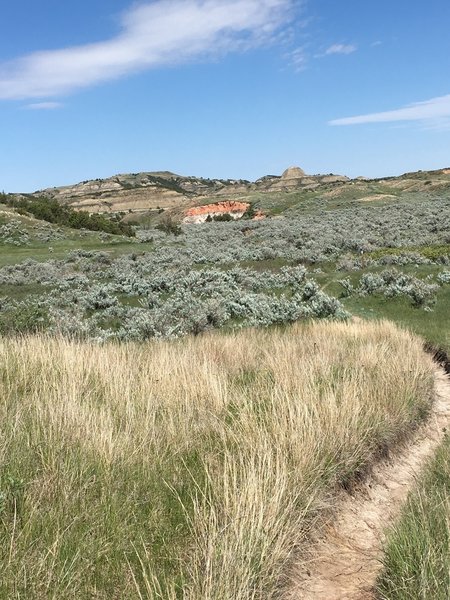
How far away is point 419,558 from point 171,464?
2389mm

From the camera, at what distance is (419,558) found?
3.94m

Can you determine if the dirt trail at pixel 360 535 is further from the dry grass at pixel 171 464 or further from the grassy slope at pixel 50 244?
the grassy slope at pixel 50 244

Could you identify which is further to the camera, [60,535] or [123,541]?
[123,541]

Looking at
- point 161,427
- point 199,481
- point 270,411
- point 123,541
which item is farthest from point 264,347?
point 123,541

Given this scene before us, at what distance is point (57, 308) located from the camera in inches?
712

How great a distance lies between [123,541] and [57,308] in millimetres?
15111

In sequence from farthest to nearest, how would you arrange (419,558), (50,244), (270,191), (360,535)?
1. (270,191)
2. (50,244)
3. (360,535)
4. (419,558)

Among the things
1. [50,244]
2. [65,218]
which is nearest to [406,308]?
[50,244]

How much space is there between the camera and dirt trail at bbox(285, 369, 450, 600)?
4.41 metres

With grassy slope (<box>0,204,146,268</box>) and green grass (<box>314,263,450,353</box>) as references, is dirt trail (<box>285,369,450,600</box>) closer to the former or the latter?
green grass (<box>314,263,450,353</box>)

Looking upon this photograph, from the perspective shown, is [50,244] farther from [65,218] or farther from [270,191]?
[270,191]

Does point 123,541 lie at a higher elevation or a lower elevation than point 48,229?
lower

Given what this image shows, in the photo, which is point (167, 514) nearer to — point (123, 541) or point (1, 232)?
point (123, 541)

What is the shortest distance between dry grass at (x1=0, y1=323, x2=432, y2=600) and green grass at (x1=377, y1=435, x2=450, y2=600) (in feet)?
2.57
